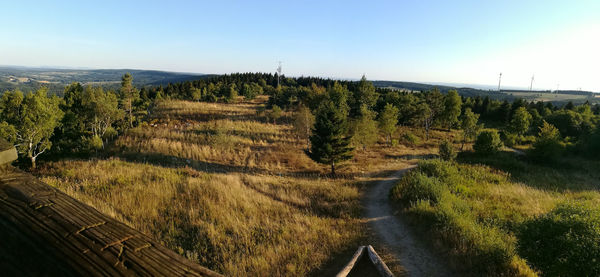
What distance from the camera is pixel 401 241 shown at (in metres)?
9.39

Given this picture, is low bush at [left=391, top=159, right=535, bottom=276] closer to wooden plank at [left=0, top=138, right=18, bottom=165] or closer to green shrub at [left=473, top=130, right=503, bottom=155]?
wooden plank at [left=0, top=138, right=18, bottom=165]

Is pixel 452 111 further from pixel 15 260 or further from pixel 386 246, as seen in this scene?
pixel 15 260

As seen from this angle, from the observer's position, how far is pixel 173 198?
963 cm

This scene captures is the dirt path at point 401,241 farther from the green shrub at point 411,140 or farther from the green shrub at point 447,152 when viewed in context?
the green shrub at point 411,140

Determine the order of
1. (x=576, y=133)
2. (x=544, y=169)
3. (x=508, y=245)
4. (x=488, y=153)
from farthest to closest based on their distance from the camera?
(x=576, y=133) < (x=488, y=153) < (x=544, y=169) < (x=508, y=245)

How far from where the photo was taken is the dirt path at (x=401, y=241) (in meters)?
7.65

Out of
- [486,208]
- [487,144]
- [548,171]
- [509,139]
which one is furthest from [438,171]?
[509,139]

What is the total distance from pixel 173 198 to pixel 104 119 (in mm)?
29683

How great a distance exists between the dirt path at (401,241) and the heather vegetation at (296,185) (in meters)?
0.56

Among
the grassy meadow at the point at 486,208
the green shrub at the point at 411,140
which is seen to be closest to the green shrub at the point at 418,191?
the grassy meadow at the point at 486,208

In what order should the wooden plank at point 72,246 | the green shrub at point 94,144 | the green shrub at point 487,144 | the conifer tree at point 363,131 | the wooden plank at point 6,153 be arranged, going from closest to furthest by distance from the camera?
the wooden plank at point 72,246
the wooden plank at point 6,153
the green shrub at point 94,144
the conifer tree at point 363,131
the green shrub at point 487,144

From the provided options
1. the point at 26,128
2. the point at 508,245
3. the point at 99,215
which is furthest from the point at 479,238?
the point at 26,128

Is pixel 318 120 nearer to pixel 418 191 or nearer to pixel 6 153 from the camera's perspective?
pixel 418 191

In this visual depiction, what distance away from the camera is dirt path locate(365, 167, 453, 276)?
7.65 m
